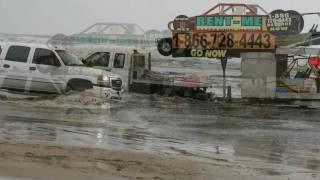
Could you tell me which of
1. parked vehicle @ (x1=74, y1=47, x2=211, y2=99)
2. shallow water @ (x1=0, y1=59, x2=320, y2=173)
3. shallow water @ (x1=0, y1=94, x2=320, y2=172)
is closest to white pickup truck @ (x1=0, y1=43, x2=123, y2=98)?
shallow water @ (x1=0, y1=59, x2=320, y2=173)

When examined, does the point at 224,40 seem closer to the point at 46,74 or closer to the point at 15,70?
the point at 46,74

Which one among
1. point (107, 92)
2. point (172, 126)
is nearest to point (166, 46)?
point (107, 92)

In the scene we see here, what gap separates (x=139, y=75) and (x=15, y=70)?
4.91 metres

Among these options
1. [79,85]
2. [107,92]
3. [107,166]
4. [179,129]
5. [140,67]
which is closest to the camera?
[107,166]

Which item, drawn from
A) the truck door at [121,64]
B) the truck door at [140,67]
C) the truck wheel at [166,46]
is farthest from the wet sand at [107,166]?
the truck wheel at [166,46]

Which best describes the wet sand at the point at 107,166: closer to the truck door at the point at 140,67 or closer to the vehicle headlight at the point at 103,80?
the vehicle headlight at the point at 103,80

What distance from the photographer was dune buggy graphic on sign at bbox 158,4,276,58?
18969 millimetres

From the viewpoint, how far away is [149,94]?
1938cm

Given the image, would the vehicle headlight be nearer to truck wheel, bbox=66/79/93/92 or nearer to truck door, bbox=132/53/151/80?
truck wheel, bbox=66/79/93/92

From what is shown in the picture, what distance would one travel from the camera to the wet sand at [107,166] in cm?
681

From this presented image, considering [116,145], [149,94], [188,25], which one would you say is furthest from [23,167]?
[188,25]

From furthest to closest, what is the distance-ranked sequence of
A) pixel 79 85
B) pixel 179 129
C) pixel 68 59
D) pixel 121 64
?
pixel 121 64 → pixel 68 59 → pixel 79 85 → pixel 179 129

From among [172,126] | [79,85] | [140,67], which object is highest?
[140,67]

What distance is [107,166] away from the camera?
7324 mm
